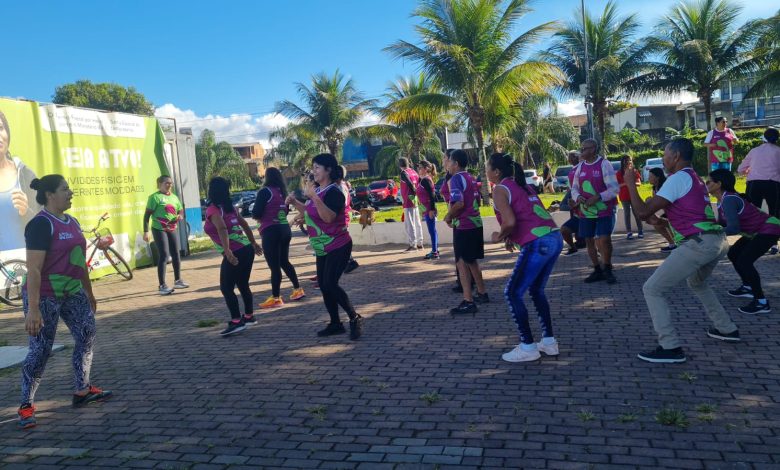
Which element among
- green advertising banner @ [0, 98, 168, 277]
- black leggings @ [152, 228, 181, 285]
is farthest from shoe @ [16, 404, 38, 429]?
green advertising banner @ [0, 98, 168, 277]

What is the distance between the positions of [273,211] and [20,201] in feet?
15.5

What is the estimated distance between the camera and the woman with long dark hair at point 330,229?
19.3 ft

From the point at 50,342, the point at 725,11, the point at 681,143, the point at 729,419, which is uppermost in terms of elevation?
the point at 725,11

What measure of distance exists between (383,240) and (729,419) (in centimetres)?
1082

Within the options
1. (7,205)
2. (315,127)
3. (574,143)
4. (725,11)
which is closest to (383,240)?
(7,205)

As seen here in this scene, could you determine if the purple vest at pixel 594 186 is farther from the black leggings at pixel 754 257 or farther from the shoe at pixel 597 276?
the black leggings at pixel 754 257

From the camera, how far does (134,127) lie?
12.6 m

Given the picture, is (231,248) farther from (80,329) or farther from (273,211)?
(80,329)

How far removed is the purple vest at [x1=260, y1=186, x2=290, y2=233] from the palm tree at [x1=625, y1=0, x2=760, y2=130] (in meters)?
24.2

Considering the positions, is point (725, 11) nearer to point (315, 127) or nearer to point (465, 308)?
point (315, 127)

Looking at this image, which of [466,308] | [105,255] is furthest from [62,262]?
[105,255]

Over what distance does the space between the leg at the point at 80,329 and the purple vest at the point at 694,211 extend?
15.2 ft

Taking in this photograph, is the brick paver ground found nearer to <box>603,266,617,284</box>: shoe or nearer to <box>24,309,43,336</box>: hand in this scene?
<box>603,266,617,284</box>: shoe

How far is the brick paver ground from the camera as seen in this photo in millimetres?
3611
